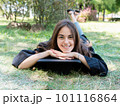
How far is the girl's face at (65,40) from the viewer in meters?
2.57

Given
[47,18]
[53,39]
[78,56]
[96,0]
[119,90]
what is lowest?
[119,90]

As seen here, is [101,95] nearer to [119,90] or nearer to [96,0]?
[119,90]

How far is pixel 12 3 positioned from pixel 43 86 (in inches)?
269

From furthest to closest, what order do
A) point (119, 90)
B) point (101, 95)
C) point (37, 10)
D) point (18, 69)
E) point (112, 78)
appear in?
1. point (37, 10)
2. point (18, 69)
3. point (112, 78)
4. point (119, 90)
5. point (101, 95)

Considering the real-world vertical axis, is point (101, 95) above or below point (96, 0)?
below

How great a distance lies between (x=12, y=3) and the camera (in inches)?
318

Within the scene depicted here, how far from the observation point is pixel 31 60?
8.66ft

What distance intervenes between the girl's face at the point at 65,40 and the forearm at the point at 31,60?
27cm

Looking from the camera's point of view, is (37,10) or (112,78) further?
(37,10)

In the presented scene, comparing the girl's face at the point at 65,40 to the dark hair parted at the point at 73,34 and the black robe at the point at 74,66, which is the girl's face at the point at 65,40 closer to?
the dark hair parted at the point at 73,34

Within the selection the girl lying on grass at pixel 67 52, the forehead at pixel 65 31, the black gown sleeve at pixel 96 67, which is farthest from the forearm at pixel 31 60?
the black gown sleeve at pixel 96 67

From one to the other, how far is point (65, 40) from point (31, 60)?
0.62m

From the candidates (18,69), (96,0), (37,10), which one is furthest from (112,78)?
(96,0)

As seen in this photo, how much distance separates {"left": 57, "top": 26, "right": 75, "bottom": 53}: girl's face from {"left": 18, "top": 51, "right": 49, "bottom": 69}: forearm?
0.87ft
